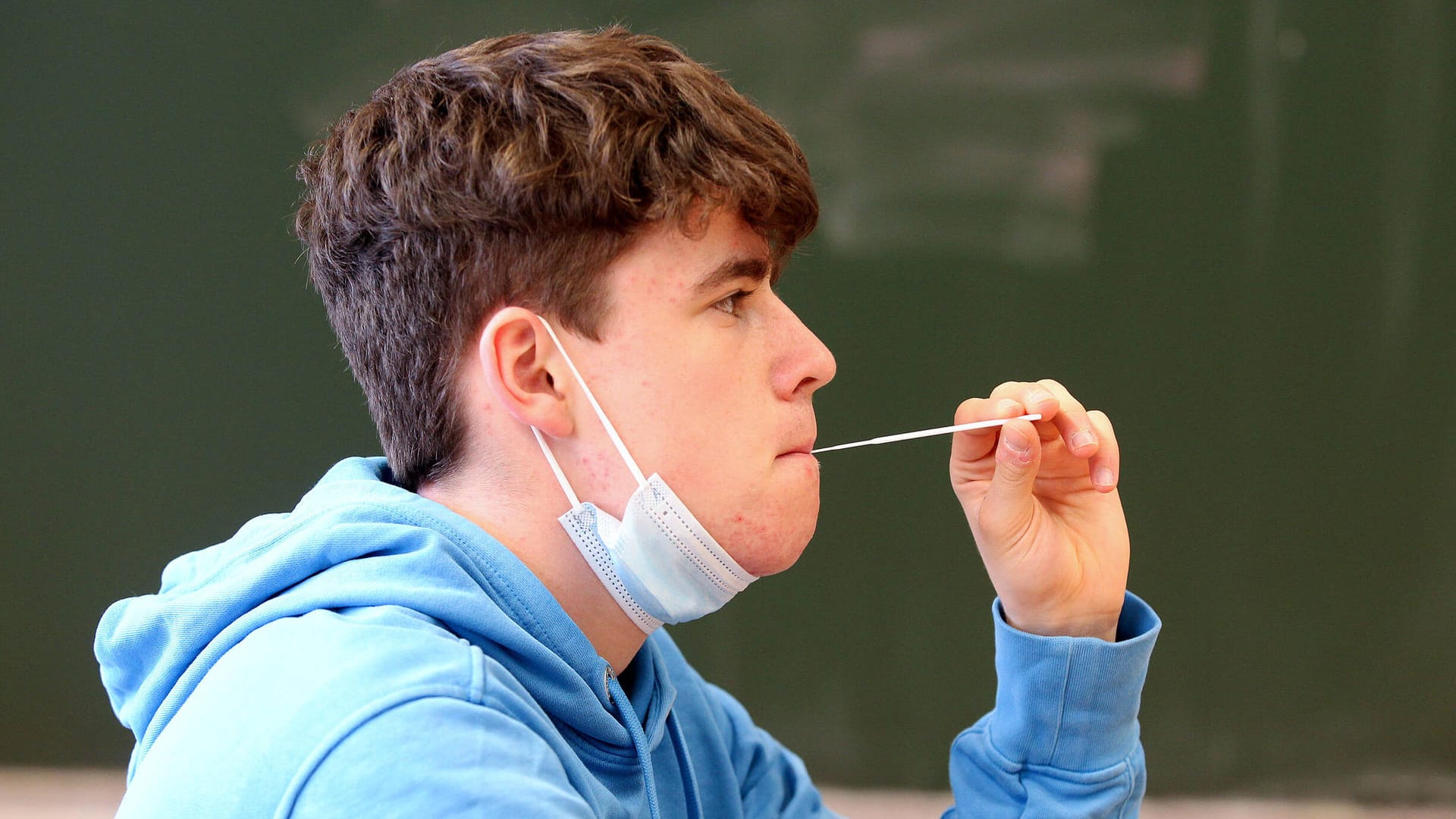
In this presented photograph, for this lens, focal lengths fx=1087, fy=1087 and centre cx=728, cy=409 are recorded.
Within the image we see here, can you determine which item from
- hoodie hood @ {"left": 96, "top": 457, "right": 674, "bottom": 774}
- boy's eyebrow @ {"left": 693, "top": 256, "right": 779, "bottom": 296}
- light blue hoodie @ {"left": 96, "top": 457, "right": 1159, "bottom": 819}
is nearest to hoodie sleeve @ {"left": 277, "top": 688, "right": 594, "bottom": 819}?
light blue hoodie @ {"left": 96, "top": 457, "right": 1159, "bottom": 819}

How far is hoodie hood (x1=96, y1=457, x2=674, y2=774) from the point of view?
2.57ft

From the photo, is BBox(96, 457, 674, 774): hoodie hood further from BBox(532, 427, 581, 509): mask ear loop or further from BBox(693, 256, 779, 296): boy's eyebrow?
BBox(693, 256, 779, 296): boy's eyebrow

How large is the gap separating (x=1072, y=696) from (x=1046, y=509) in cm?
20

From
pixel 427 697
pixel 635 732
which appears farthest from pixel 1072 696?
pixel 427 697

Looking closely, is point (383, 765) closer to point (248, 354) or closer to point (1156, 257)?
point (248, 354)

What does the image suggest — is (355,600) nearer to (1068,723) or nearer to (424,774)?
(424,774)

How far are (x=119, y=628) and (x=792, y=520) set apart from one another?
541 mm

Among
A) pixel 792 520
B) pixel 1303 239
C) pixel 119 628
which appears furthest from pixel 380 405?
pixel 1303 239

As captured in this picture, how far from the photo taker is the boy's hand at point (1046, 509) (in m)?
1.03

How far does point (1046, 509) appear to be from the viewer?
1.15 meters

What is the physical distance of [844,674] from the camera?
1.56 metres

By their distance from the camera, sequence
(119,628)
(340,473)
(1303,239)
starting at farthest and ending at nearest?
(1303,239) → (340,473) → (119,628)

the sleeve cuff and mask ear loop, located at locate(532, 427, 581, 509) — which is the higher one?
mask ear loop, located at locate(532, 427, 581, 509)

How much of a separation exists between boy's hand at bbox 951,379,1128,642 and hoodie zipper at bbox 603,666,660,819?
1.26 ft
